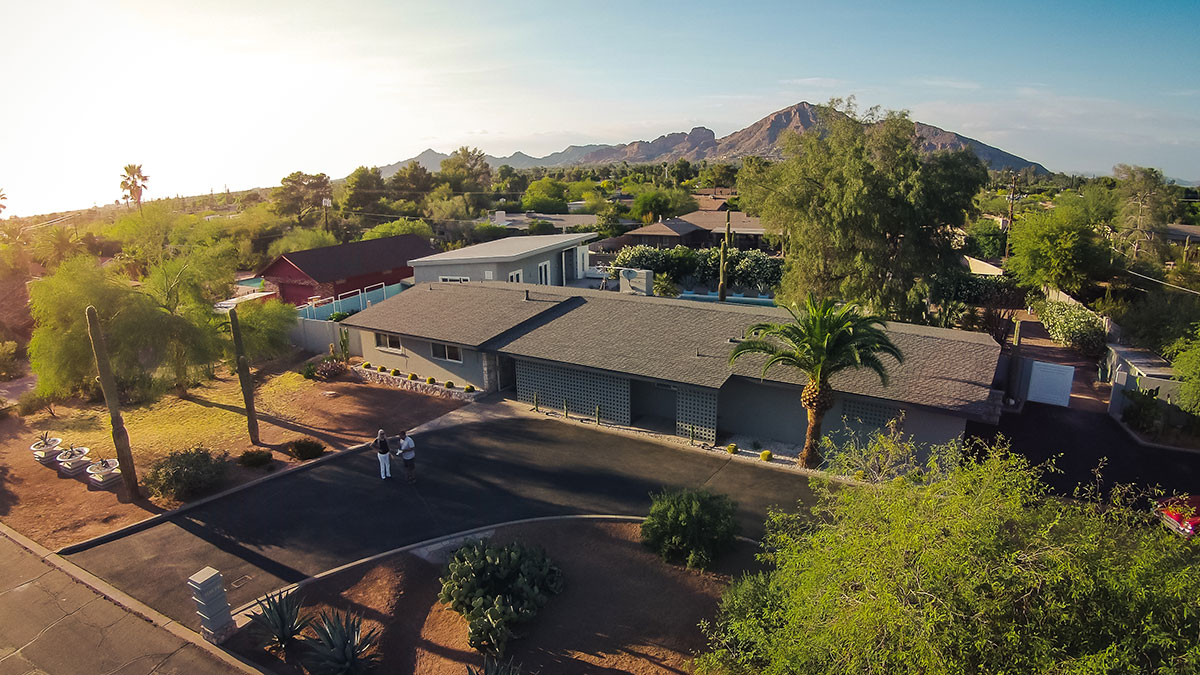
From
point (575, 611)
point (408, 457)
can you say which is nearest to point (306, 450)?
point (408, 457)

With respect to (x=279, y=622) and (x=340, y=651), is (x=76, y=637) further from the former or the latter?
(x=340, y=651)

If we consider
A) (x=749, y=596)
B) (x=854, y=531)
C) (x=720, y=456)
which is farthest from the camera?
(x=720, y=456)

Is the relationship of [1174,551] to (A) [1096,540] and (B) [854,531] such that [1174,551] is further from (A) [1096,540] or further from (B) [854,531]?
(B) [854,531]

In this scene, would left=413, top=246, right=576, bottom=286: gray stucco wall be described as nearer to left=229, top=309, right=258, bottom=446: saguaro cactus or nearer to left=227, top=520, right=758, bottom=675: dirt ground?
left=229, top=309, right=258, bottom=446: saguaro cactus

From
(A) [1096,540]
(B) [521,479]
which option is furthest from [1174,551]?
(B) [521,479]

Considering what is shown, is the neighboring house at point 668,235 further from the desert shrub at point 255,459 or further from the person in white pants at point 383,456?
the desert shrub at point 255,459

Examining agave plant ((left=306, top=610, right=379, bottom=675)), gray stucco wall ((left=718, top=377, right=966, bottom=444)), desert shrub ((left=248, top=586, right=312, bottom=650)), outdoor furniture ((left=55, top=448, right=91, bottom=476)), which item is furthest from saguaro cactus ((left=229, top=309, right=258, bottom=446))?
gray stucco wall ((left=718, top=377, right=966, bottom=444))

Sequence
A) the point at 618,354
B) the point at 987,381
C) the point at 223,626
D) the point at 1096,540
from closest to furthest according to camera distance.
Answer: the point at 1096,540 → the point at 223,626 → the point at 987,381 → the point at 618,354
